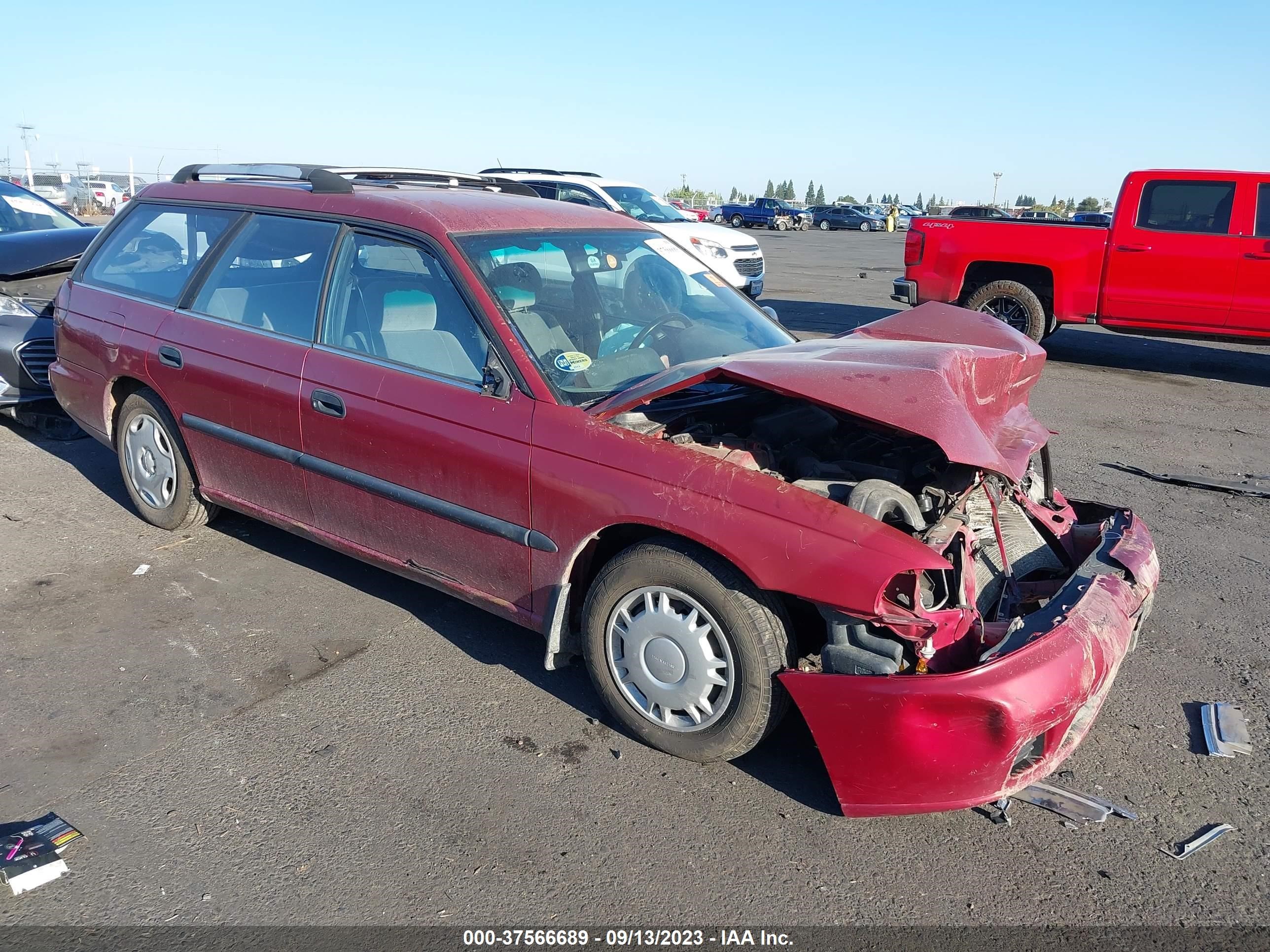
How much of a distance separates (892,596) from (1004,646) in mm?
340

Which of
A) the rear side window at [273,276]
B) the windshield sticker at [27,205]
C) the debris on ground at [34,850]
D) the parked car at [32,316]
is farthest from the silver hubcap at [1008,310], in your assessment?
the debris on ground at [34,850]

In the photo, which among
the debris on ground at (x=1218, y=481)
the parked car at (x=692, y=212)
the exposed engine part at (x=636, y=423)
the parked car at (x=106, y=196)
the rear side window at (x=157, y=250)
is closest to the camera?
the exposed engine part at (x=636, y=423)

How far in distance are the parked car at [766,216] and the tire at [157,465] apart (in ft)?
145

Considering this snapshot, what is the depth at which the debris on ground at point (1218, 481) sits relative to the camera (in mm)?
5855

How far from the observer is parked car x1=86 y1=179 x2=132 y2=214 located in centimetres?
3044

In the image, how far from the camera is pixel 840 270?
22.2 m

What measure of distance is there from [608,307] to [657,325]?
8.1 inches

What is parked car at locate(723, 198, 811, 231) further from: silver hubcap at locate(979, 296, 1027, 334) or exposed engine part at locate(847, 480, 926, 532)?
exposed engine part at locate(847, 480, 926, 532)

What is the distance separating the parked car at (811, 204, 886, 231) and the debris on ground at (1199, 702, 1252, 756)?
48.4 meters

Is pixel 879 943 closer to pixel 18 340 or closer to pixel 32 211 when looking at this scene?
pixel 18 340

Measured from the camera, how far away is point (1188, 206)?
9477mm

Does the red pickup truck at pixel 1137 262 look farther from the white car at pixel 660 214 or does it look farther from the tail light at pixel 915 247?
the white car at pixel 660 214

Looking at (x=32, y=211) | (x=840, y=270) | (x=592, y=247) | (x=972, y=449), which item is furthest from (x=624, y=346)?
(x=840, y=270)

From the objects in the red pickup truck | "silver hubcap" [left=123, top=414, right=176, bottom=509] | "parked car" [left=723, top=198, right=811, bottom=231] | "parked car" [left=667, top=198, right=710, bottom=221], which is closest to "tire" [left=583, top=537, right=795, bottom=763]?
"silver hubcap" [left=123, top=414, right=176, bottom=509]
